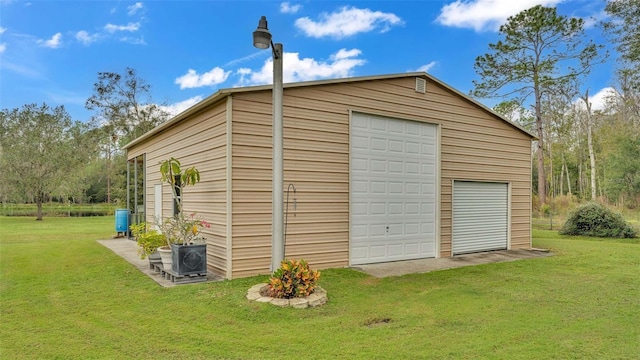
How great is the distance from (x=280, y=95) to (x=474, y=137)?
5.33m

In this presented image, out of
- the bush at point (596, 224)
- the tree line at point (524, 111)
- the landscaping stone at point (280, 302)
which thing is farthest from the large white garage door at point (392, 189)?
the tree line at point (524, 111)

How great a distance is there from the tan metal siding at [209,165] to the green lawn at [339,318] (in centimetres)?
94

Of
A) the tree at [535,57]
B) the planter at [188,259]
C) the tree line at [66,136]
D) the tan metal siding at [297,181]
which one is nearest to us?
the planter at [188,259]

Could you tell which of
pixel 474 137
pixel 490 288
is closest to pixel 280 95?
pixel 490 288

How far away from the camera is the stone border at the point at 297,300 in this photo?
423cm

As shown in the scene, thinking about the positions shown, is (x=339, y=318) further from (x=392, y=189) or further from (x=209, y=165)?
(x=392, y=189)

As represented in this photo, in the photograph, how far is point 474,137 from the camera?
8.43m

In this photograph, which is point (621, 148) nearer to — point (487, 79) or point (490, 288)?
point (487, 79)

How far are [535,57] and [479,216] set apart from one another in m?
15.1

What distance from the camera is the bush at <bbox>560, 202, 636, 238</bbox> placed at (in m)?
12.0

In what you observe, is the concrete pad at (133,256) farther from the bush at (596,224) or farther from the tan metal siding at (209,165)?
the bush at (596,224)

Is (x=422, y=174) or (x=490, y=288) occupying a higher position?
(x=422, y=174)

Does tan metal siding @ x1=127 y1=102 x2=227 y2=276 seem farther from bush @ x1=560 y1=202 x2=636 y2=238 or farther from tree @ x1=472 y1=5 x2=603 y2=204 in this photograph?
tree @ x1=472 y1=5 x2=603 y2=204

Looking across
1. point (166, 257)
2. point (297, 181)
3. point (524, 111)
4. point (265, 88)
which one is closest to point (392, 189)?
point (297, 181)
